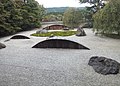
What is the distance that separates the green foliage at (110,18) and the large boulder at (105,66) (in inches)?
262

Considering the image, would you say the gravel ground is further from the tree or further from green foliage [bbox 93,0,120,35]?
the tree

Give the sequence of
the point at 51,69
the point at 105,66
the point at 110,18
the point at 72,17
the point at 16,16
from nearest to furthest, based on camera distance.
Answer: the point at 105,66 < the point at 51,69 < the point at 110,18 < the point at 16,16 < the point at 72,17

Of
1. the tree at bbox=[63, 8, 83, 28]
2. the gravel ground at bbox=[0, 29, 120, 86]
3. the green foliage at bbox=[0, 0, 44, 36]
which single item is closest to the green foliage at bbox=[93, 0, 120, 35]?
the gravel ground at bbox=[0, 29, 120, 86]

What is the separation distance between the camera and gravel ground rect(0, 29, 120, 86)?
562cm

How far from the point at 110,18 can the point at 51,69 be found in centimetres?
799

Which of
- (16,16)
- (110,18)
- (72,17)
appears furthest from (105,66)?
(72,17)

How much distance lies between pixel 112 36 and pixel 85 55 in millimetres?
6034

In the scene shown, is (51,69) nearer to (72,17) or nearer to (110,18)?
(110,18)

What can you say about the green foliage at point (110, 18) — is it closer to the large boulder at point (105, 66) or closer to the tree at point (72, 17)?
the large boulder at point (105, 66)

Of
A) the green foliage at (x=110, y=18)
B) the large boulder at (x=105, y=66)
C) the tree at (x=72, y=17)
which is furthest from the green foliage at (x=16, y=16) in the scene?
the large boulder at (x=105, y=66)

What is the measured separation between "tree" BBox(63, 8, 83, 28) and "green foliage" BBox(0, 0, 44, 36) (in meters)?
3.27

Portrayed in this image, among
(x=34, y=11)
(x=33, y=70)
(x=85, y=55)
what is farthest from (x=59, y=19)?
(x=33, y=70)

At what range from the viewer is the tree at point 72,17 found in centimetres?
2159

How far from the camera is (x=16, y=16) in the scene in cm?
1764
